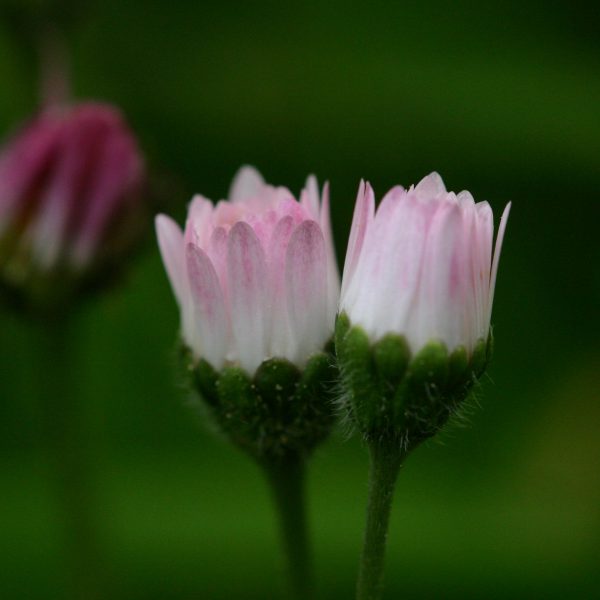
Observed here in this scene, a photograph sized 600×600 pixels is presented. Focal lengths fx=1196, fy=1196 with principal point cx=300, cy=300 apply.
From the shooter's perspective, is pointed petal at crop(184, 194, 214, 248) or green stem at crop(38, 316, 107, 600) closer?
pointed petal at crop(184, 194, 214, 248)

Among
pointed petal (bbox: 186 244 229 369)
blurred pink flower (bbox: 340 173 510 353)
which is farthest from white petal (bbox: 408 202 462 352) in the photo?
pointed petal (bbox: 186 244 229 369)

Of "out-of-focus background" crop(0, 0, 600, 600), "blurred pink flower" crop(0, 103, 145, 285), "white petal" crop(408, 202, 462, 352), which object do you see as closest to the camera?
"white petal" crop(408, 202, 462, 352)

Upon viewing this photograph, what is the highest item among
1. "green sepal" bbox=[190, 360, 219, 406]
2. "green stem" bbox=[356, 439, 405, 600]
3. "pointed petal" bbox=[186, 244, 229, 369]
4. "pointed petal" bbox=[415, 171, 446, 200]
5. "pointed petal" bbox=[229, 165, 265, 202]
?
"pointed petal" bbox=[229, 165, 265, 202]

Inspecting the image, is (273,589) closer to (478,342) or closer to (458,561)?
(458,561)

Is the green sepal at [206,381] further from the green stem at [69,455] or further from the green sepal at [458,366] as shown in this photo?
the green stem at [69,455]

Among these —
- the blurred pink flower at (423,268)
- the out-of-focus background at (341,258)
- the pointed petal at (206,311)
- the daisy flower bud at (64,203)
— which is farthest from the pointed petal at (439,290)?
the out-of-focus background at (341,258)

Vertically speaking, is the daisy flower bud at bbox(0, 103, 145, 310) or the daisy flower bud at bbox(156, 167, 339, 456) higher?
the daisy flower bud at bbox(0, 103, 145, 310)

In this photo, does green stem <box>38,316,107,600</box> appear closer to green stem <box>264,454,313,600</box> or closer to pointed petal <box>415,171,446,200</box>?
green stem <box>264,454,313,600</box>

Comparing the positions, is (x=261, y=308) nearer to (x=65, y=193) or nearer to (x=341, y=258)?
(x=65, y=193)

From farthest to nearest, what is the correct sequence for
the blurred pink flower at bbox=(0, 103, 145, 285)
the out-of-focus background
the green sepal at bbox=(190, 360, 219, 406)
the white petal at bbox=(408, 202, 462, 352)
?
the out-of-focus background
the blurred pink flower at bbox=(0, 103, 145, 285)
the green sepal at bbox=(190, 360, 219, 406)
the white petal at bbox=(408, 202, 462, 352)
